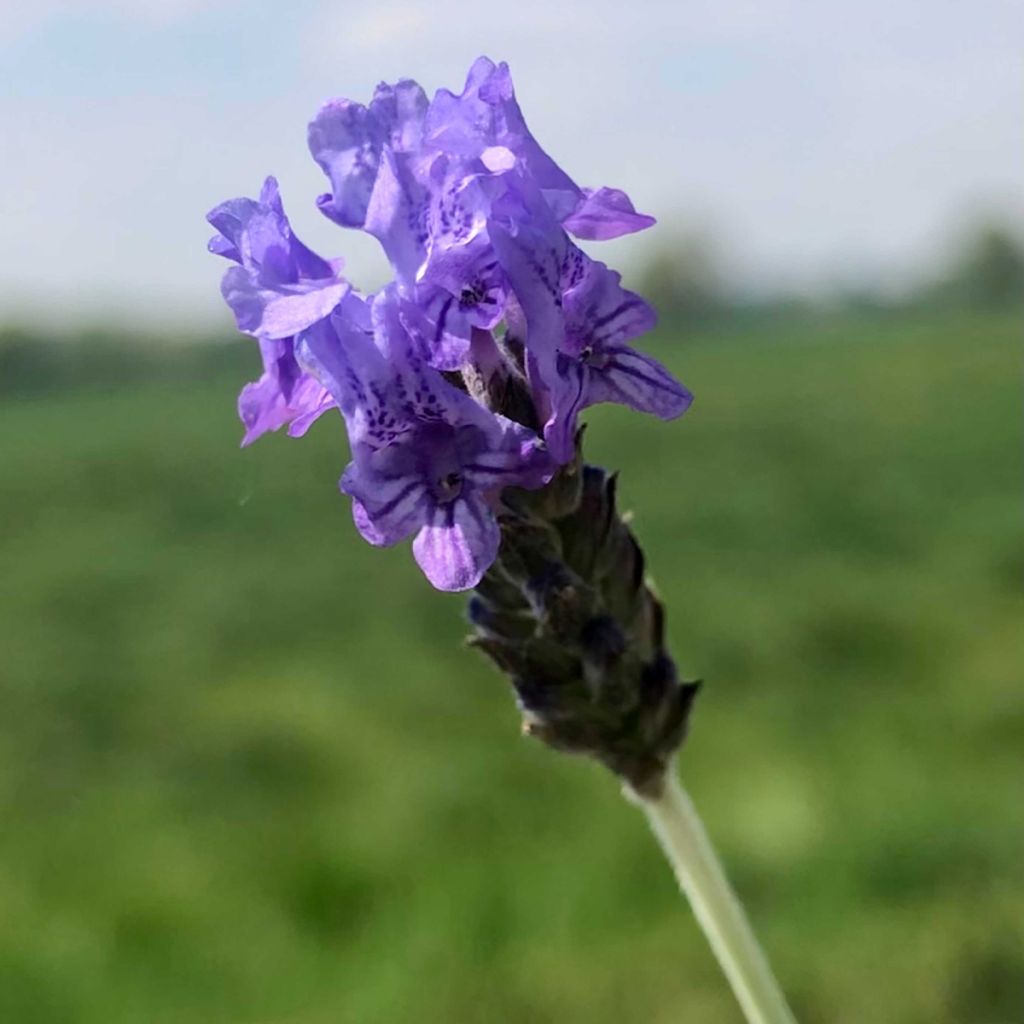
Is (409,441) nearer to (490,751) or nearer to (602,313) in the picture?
(602,313)

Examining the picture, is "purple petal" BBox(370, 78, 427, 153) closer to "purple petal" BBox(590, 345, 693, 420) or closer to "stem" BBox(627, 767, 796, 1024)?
"purple petal" BBox(590, 345, 693, 420)

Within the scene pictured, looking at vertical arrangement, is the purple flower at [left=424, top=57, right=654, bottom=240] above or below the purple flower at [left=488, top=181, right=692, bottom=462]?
above

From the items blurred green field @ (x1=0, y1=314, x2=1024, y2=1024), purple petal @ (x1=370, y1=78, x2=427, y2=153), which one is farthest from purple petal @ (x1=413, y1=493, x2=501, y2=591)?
blurred green field @ (x1=0, y1=314, x2=1024, y2=1024)

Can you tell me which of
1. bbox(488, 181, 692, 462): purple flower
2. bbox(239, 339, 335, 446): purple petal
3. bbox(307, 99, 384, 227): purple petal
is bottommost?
bbox(239, 339, 335, 446): purple petal

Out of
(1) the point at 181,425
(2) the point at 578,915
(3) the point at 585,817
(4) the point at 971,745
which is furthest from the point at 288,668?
(1) the point at 181,425

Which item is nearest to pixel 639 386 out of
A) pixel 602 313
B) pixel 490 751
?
pixel 602 313

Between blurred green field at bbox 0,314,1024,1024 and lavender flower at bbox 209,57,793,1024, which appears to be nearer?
lavender flower at bbox 209,57,793,1024
